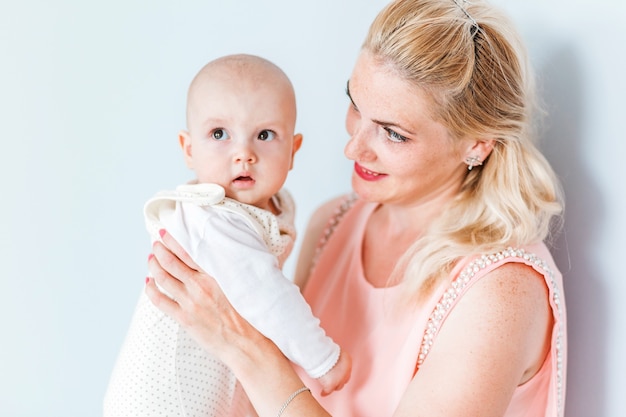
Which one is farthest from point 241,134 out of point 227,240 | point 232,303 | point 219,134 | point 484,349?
point 484,349

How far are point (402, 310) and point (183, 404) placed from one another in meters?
0.52

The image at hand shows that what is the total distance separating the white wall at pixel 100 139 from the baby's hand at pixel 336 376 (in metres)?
0.66

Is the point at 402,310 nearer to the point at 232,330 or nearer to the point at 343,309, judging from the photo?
the point at 343,309

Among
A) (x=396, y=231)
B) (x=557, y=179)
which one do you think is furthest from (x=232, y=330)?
(x=557, y=179)

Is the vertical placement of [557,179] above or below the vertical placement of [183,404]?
above

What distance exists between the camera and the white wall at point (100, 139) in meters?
2.32

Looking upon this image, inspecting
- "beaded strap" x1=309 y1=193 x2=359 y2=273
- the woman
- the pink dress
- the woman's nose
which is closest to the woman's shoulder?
"beaded strap" x1=309 y1=193 x2=359 y2=273

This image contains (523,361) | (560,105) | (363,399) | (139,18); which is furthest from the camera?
(139,18)

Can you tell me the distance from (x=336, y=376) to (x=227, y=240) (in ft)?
1.20

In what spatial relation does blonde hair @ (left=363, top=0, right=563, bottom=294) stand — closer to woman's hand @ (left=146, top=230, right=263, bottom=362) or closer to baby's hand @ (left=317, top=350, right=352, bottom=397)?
baby's hand @ (left=317, top=350, right=352, bottom=397)

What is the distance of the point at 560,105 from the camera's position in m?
1.99

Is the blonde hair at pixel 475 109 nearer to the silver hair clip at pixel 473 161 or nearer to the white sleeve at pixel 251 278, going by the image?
the silver hair clip at pixel 473 161

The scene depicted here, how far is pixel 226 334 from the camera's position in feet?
5.63

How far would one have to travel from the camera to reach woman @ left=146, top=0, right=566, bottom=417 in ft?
5.45
